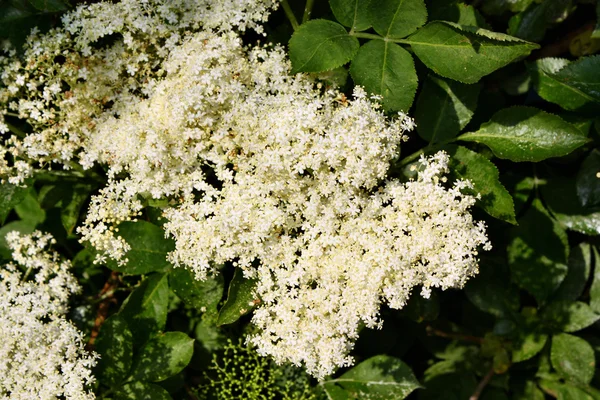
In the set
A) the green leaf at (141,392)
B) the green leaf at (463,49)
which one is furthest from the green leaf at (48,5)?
the green leaf at (141,392)

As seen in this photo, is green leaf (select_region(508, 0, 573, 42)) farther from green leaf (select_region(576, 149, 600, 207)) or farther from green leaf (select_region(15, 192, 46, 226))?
green leaf (select_region(15, 192, 46, 226))

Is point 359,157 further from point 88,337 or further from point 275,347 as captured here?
point 88,337

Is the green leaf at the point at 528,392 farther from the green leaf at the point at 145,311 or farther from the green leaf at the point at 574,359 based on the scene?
the green leaf at the point at 145,311

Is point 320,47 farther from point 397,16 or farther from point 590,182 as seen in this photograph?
point 590,182

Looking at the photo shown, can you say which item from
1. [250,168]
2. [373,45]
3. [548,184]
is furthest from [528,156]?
[250,168]

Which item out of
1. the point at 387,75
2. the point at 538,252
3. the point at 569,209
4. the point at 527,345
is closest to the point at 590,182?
the point at 569,209

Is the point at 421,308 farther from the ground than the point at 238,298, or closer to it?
closer to it
